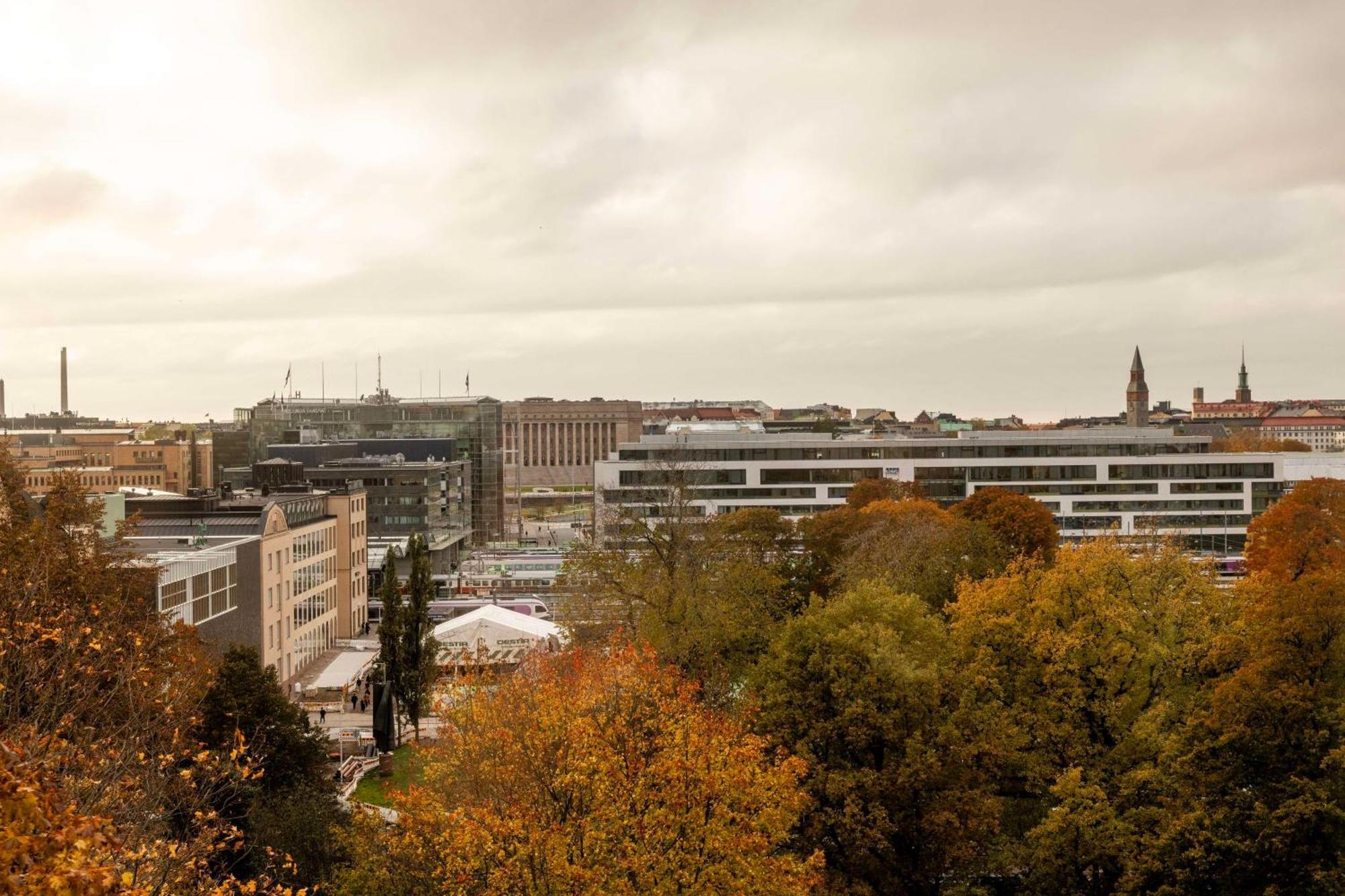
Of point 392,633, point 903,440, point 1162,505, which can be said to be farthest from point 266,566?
point 1162,505

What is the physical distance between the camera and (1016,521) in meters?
68.6

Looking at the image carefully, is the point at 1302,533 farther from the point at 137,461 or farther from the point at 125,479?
the point at 137,461

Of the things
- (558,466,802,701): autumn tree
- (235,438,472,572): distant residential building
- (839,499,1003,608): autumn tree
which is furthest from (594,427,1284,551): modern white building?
(558,466,802,701): autumn tree

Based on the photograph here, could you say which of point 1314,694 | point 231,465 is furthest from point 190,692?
point 231,465

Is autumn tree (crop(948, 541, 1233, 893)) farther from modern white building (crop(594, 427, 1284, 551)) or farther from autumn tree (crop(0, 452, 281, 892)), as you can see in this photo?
modern white building (crop(594, 427, 1284, 551))

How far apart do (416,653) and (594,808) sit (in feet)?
86.1

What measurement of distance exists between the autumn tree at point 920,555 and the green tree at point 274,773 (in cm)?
1835

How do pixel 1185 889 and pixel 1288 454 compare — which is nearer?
pixel 1185 889

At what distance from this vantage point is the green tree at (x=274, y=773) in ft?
88.8

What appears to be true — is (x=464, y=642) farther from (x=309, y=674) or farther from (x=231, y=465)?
(x=231, y=465)

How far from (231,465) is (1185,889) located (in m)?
150

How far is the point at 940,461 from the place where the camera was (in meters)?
100

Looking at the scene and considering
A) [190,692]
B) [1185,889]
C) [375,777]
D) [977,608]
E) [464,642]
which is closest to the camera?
[1185,889]

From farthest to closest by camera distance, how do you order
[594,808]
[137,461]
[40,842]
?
[137,461]
[594,808]
[40,842]
